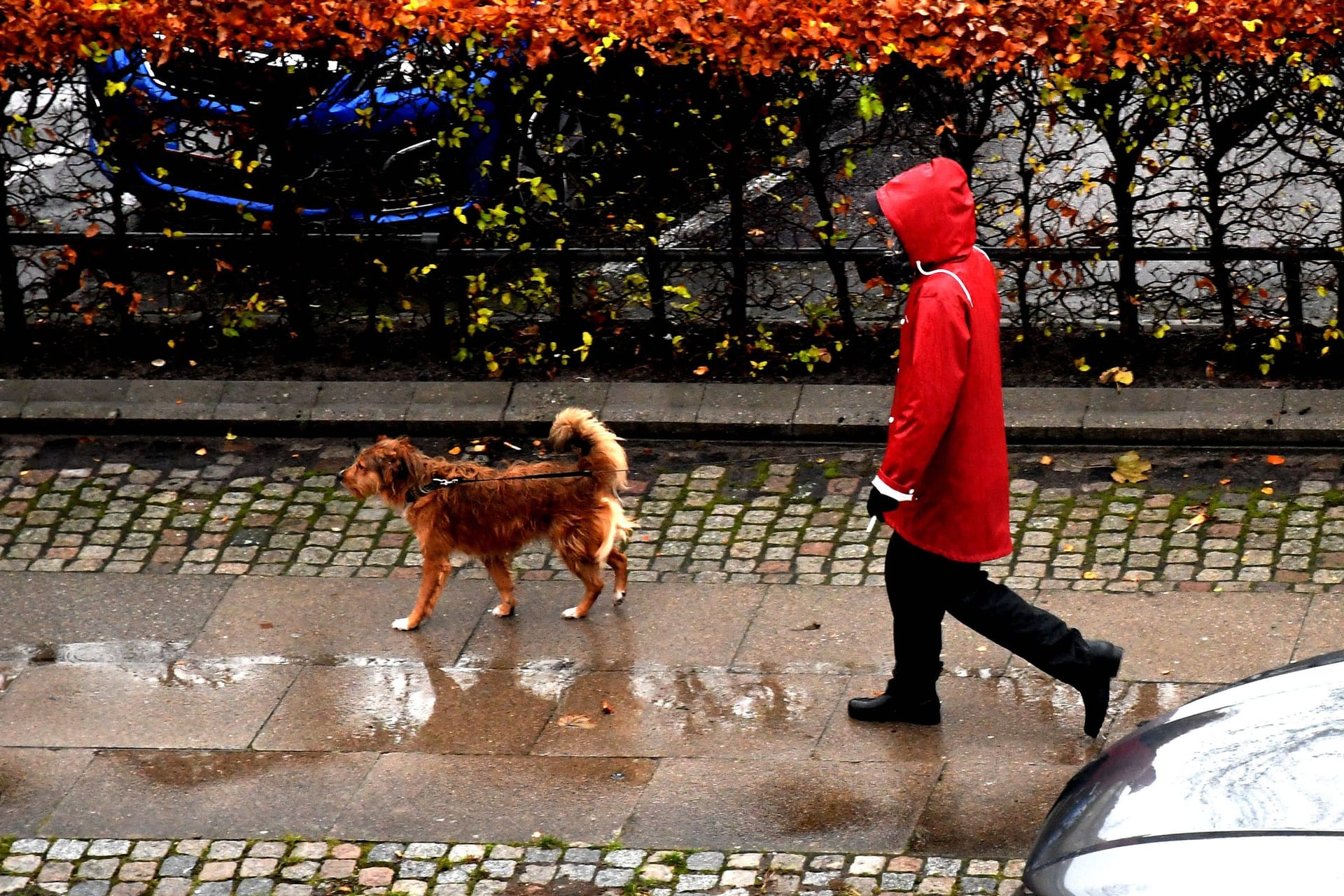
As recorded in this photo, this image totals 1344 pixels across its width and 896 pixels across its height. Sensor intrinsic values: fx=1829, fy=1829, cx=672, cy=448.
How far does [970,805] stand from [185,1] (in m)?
5.79

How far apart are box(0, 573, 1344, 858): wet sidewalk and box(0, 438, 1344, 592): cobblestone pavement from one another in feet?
0.66

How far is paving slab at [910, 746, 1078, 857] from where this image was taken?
5.94 meters

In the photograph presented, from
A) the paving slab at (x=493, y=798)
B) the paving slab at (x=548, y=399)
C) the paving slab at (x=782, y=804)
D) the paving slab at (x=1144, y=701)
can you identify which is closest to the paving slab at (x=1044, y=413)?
the paving slab at (x=548, y=399)

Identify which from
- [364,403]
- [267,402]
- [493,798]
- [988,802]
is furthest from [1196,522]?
[267,402]

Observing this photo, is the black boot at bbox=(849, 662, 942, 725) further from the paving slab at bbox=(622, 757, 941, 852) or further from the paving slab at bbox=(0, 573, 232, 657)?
the paving slab at bbox=(0, 573, 232, 657)

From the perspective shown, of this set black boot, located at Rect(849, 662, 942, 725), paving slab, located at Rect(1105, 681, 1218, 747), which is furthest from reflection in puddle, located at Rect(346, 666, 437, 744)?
paving slab, located at Rect(1105, 681, 1218, 747)

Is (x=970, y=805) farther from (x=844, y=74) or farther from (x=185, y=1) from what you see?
(x=185, y=1)

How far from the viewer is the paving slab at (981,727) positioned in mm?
6543

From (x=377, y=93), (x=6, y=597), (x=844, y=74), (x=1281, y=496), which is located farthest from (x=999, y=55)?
(x=6, y=597)

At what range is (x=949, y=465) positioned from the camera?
626 centimetres

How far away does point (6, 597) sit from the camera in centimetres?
815

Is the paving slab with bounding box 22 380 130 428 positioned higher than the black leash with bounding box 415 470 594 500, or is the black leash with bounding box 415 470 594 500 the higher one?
the black leash with bounding box 415 470 594 500

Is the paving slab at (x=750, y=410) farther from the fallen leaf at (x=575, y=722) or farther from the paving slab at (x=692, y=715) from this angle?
the fallen leaf at (x=575, y=722)

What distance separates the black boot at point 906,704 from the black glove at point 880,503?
769 millimetres
